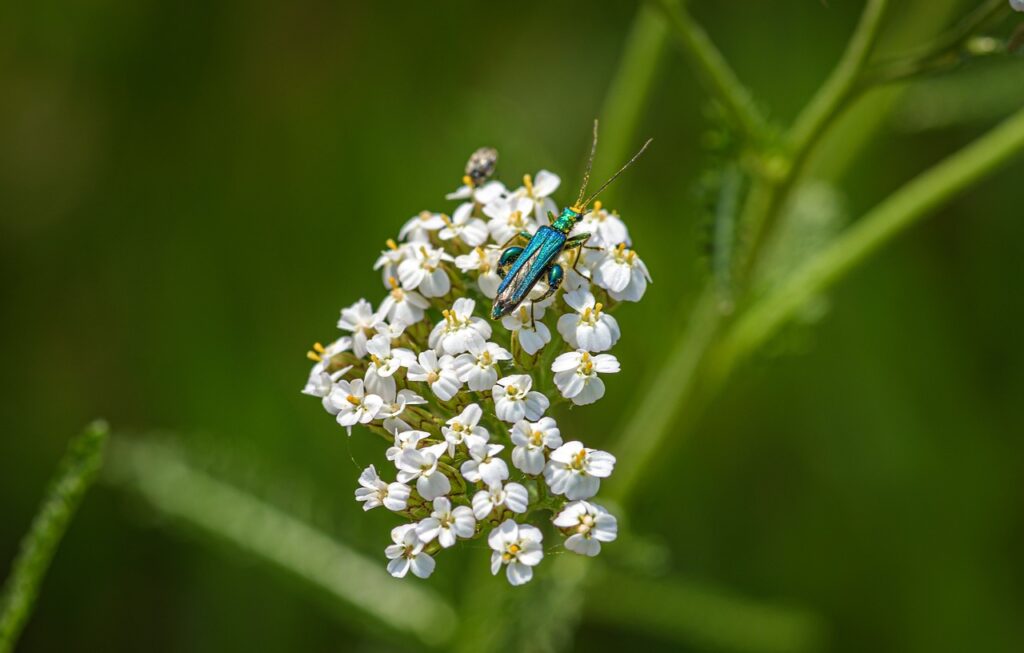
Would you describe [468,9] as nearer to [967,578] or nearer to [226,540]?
[226,540]

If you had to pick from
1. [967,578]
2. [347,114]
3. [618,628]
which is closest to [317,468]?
[618,628]

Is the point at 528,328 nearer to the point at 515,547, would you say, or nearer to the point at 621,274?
the point at 621,274

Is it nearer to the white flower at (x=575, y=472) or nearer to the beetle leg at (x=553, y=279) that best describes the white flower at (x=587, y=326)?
the beetle leg at (x=553, y=279)

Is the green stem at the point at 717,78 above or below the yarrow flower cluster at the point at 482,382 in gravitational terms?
above

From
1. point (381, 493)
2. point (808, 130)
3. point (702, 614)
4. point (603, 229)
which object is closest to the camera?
point (381, 493)

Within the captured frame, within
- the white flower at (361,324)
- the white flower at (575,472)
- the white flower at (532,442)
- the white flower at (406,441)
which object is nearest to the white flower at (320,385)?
the white flower at (361,324)

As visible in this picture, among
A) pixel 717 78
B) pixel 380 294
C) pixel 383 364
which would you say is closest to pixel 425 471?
pixel 383 364

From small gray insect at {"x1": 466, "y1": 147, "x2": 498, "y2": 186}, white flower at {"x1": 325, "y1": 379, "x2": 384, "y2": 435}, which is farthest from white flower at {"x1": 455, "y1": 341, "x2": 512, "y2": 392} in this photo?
small gray insect at {"x1": 466, "y1": 147, "x2": 498, "y2": 186}
